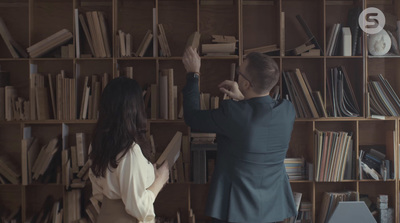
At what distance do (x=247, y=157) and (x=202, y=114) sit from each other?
37 cm

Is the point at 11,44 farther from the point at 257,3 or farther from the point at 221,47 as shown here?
the point at 257,3

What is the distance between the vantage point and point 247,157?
2848mm

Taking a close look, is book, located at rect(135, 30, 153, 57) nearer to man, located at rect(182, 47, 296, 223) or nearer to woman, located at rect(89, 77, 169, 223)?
man, located at rect(182, 47, 296, 223)

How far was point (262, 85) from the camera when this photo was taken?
9.46 ft

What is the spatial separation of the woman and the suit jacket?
1.83ft

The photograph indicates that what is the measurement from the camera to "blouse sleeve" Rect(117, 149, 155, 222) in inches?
90.3

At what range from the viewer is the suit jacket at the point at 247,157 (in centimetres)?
284

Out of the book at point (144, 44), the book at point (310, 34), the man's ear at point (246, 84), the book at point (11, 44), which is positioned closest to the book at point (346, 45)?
the book at point (310, 34)

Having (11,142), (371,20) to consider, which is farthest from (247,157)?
(11,142)

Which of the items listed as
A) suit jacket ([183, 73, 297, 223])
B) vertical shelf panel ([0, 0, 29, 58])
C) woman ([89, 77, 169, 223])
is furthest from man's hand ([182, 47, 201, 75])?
vertical shelf panel ([0, 0, 29, 58])

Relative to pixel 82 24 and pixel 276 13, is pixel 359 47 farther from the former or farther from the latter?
pixel 82 24

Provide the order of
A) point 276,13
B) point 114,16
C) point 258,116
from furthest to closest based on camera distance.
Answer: point 276,13
point 114,16
point 258,116

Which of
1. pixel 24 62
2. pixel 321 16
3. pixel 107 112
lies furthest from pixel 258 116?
pixel 24 62

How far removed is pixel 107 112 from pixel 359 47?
8.49ft
